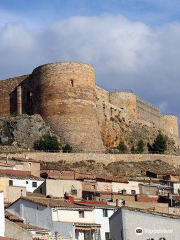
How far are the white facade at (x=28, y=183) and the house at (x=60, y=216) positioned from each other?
23.1 ft

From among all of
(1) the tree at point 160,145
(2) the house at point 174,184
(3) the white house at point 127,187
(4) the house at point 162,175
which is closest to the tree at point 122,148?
(1) the tree at point 160,145

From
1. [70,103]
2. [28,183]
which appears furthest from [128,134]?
[28,183]

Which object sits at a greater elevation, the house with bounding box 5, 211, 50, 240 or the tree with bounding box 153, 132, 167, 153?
the tree with bounding box 153, 132, 167, 153

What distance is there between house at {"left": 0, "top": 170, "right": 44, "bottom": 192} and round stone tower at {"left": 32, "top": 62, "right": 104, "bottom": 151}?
2742 cm

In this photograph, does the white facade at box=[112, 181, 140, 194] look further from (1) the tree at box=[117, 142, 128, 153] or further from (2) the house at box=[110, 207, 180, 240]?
(1) the tree at box=[117, 142, 128, 153]

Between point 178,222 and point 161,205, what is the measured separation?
10883 millimetres

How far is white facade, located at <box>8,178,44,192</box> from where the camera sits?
Answer: 48.4 m

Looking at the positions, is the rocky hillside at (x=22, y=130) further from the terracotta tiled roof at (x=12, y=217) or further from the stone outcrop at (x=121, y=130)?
the terracotta tiled roof at (x=12, y=217)

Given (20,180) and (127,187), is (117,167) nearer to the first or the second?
(127,187)

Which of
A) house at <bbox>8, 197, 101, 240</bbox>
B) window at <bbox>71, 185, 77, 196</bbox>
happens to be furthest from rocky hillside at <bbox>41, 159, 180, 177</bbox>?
house at <bbox>8, 197, 101, 240</bbox>

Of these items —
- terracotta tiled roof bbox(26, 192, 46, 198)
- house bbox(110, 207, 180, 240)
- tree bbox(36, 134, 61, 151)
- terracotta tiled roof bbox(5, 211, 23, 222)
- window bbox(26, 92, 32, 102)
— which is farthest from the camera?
window bbox(26, 92, 32, 102)

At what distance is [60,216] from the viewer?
128 feet

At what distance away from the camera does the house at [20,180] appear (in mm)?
47419

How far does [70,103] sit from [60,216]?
41.0m
